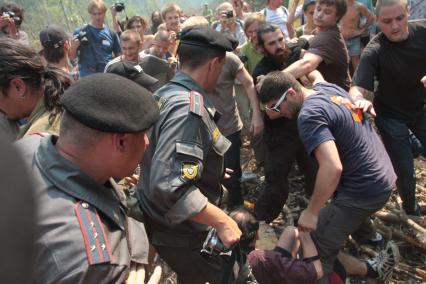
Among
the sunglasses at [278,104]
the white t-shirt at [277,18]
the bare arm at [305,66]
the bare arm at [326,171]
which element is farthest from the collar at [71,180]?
the white t-shirt at [277,18]

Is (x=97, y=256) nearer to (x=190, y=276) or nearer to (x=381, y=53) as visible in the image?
(x=190, y=276)

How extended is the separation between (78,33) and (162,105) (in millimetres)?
4677

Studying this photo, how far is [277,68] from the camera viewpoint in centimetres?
412

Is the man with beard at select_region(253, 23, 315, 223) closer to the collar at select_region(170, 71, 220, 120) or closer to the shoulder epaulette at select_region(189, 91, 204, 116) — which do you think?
the collar at select_region(170, 71, 220, 120)

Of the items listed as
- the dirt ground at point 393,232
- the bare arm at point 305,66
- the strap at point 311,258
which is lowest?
the dirt ground at point 393,232

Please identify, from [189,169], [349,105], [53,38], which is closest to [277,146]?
[349,105]

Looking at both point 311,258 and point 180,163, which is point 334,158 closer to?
point 311,258

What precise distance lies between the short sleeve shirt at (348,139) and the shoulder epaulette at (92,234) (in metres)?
1.64

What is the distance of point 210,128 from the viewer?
7.23ft

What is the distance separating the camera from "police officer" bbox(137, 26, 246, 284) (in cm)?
198

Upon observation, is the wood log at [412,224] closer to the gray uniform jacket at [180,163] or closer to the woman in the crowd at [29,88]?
the gray uniform jacket at [180,163]

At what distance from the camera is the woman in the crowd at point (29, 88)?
222 cm

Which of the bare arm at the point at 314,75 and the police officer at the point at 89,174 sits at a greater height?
the police officer at the point at 89,174

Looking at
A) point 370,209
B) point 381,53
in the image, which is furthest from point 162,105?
point 381,53
